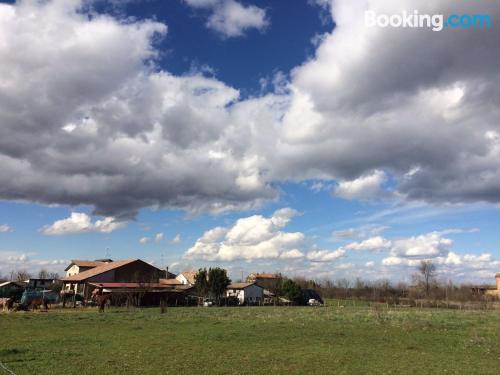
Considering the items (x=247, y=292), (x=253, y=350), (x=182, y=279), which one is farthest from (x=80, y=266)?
(x=253, y=350)

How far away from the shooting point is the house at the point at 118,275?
82.2 meters

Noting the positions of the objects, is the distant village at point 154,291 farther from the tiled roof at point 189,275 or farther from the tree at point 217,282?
the tiled roof at point 189,275

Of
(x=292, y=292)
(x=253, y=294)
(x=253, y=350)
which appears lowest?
(x=253, y=350)

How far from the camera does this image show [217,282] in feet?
263

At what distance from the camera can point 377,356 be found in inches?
705

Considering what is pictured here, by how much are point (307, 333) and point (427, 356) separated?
9.18 meters

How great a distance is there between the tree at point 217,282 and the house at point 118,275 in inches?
486

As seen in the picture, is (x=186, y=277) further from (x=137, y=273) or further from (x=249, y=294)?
(x=137, y=273)

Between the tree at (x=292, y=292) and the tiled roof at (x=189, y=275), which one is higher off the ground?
the tiled roof at (x=189, y=275)

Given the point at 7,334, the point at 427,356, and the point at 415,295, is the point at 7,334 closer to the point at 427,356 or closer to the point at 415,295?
the point at 427,356

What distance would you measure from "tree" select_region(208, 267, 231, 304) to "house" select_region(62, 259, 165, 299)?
40.5ft

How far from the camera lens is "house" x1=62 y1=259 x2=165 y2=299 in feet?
270

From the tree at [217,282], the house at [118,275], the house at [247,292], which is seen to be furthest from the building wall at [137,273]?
the house at [247,292]

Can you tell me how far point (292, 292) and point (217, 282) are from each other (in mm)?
18260
